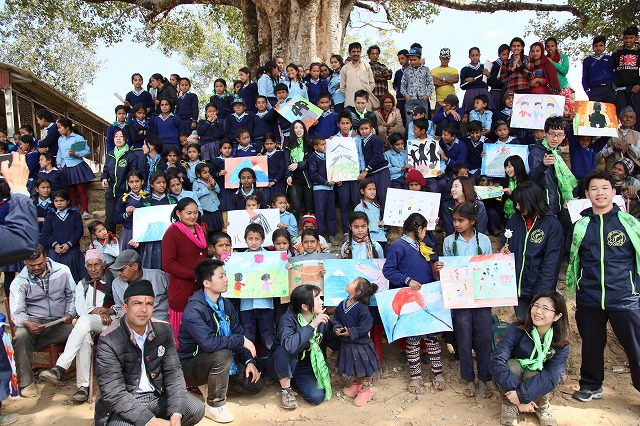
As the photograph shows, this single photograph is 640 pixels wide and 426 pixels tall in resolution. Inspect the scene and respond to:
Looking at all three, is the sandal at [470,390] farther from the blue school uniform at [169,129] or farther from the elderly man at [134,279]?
the blue school uniform at [169,129]

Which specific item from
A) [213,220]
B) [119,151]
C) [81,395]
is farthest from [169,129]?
[81,395]

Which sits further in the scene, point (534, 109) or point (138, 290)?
point (534, 109)

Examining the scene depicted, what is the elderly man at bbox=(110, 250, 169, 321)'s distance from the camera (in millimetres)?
5199

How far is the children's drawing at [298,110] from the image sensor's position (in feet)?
26.6

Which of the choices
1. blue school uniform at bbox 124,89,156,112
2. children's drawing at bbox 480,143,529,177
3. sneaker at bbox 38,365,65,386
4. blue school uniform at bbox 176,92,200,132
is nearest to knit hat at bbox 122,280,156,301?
sneaker at bbox 38,365,65,386

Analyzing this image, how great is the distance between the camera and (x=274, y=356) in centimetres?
497

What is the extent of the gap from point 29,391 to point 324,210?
4.06m

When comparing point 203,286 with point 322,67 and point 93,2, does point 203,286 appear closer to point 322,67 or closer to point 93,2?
point 322,67

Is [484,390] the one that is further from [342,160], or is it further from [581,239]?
[342,160]

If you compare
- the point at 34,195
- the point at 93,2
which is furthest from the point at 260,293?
the point at 93,2

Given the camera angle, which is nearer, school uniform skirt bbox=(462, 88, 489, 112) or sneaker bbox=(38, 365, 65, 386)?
sneaker bbox=(38, 365, 65, 386)

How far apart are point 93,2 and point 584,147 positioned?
12512 mm

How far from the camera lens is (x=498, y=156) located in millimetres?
7250

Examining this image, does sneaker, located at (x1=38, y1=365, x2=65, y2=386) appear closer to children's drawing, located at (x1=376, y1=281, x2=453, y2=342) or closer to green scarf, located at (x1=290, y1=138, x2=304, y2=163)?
children's drawing, located at (x1=376, y1=281, x2=453, y2=342)
